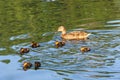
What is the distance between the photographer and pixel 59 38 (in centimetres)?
2058

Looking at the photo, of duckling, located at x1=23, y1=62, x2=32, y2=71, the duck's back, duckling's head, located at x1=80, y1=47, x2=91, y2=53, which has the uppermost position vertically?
the duck's back

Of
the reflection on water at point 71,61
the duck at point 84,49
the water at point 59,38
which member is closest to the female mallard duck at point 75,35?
the water at point 59,38

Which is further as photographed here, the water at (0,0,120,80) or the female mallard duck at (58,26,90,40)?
the female mallard duck at (58,26,90,40)

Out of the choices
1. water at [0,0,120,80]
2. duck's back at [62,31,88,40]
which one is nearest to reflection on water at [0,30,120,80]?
water at [0,0,120,80]

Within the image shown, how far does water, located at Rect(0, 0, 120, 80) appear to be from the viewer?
15.0 metres

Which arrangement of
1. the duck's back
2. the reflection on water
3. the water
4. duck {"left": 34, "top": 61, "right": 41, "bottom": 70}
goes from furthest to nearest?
1. the duck's back
2. duck {"left": 34, "top": 61, "right": 41, "bottom": 70}
3. the water
4. the reflection on water

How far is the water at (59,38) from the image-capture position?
1501 centimetres

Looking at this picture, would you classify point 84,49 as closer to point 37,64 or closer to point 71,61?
point 71,61

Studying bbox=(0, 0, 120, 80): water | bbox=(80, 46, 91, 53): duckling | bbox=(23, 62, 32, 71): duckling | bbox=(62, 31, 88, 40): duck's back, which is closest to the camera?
bbox=(0, 0, 120, 80): water

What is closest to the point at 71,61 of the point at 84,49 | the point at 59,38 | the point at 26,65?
the point at 84,49

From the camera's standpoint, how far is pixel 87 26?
21891mm

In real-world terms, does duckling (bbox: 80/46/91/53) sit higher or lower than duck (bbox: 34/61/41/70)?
higher

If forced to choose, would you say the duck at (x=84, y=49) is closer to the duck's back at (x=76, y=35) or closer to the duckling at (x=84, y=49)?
the duckling at (x=84, y=49)

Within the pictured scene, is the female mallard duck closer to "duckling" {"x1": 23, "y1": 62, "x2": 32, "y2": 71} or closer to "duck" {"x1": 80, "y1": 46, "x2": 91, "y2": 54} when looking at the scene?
"duck" {"x1": 80, "y1": 46, "x2": 91, "y2": 54}
